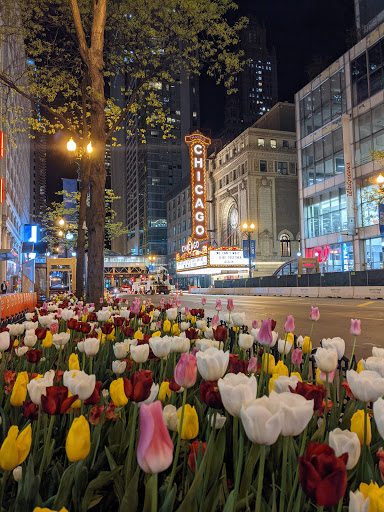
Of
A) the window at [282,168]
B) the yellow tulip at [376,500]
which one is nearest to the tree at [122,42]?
the yellow tulip at [376,500]

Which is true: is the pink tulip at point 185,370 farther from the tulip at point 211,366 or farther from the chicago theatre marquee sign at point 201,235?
the chicago theatre marquee sign at point 201,235

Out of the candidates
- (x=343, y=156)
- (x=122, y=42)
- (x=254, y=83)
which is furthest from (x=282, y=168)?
(x=254, y=83)

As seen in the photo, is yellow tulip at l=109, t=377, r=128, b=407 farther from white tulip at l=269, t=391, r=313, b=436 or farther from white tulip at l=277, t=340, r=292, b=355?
white tulip at l=277, t=340, r=292, b=355

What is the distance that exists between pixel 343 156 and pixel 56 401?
42.5m

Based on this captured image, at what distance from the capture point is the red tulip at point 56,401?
4.57 ft

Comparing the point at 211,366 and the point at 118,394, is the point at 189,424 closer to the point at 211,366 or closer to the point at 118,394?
the point at 211,366

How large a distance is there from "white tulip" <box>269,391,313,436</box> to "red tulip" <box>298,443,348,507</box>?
20 cm

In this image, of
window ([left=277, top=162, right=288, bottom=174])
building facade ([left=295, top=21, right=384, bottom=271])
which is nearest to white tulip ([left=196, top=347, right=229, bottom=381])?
building facade ([left=295, top=21, right=384, bottom=271])

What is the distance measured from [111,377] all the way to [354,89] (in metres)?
42.5

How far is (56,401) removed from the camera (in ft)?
4.60

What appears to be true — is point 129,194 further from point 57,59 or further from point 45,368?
point 45,368

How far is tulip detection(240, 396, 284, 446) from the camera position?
100 cm

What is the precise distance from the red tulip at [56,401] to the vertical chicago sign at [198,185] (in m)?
53.9

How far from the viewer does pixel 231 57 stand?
13.8m
